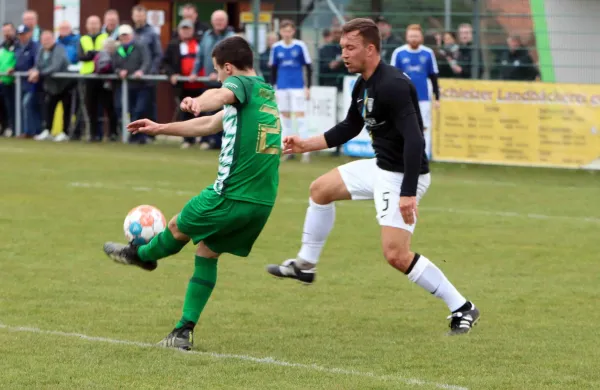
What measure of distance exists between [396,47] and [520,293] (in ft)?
36.9

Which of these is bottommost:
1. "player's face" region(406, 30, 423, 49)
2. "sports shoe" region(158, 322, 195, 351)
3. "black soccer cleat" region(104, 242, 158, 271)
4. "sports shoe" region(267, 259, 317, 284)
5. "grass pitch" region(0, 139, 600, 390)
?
"grass pitch" region(0, 139, 600, 390)

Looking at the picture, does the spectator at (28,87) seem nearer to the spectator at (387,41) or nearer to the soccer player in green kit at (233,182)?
the spectator at (387,41)

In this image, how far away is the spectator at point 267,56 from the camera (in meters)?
20.3

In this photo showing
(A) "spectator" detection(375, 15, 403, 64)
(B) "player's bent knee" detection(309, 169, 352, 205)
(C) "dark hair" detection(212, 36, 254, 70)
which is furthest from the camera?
(A) "spectator" detection(375, 15, 403, 64)

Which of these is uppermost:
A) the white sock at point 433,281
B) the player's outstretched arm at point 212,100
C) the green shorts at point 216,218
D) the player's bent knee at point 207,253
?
the player's outstretched arm at point 212,100

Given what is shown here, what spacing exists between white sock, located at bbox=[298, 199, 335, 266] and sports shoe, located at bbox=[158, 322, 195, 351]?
1435 mm

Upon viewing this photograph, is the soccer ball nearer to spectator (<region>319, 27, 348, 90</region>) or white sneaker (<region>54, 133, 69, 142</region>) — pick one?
spectator (<region>319, 27, 348, 90</region>)

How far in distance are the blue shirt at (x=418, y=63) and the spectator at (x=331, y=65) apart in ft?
6.91

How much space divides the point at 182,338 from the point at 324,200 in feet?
5.18

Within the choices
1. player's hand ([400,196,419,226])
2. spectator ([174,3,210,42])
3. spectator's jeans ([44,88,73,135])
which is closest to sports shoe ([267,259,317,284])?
player's hand ([400,196,419,226])

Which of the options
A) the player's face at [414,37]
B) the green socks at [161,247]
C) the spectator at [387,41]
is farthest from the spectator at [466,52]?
the green socks at [161,247]

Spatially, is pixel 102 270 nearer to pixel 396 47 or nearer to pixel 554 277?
pixel 554 277

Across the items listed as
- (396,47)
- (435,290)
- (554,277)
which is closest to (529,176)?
(396,47)

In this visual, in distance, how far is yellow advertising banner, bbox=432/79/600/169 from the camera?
17.4m
